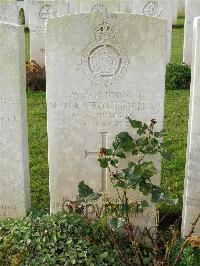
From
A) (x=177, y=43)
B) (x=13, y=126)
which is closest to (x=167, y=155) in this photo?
(x=13, y=126)

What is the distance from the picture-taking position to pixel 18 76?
166 inches

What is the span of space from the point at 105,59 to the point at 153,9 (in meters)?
7.03

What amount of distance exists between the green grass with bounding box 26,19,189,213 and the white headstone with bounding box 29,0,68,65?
1746 millimetres

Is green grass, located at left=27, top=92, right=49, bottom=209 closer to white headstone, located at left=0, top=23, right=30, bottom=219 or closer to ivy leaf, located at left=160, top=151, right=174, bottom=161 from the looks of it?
white headstone, located at left=0, top=23, right=30, bottom=219

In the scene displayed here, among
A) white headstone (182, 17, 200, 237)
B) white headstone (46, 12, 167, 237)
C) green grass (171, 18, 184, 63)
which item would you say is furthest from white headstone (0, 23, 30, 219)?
green grass (171, 18, 184, 63)

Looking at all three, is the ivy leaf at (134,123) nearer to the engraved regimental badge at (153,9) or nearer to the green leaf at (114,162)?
the green leaf at (114,162)

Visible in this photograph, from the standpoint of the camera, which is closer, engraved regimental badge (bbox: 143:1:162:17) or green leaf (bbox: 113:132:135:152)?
green leaf (bbox: 113:132:135:152)

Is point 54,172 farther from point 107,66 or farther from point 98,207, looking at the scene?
point 107,66

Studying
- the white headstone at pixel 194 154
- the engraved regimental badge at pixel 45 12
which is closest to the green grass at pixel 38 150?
the white headstone at pixel 194 154

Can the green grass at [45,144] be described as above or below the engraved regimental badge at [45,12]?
below

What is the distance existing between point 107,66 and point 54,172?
3.46 feet

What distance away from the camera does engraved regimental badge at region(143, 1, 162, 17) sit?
10648mm

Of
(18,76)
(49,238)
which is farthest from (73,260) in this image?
(18,76)

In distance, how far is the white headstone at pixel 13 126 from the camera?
13.6 ft
